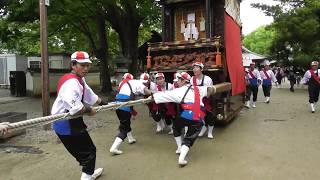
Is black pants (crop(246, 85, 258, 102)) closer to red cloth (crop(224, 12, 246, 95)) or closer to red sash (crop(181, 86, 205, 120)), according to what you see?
red cloth (crop(224, 12, 246, 95))

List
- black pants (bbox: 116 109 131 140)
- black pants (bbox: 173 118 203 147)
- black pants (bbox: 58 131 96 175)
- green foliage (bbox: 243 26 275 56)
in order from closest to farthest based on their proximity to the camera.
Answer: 1. black pants (bbox: 58 131 96 175)
2. black pants (bbox: 173 118 203 147)
3. black pants (bbox: 116 109 131 140)
4. green foliage (bbox: 243 26 275 56)

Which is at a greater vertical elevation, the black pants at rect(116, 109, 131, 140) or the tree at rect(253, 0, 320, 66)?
the tree at rect(253, 0, 320, 66)

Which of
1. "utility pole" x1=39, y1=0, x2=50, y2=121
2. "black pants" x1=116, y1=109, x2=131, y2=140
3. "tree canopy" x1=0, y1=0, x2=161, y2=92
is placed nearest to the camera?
"black pants" x1=116, y1=109, x2=131, y2=140

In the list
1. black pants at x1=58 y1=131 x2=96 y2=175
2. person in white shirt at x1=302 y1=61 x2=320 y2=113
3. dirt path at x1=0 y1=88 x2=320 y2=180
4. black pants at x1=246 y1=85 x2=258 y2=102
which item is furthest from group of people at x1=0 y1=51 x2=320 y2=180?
black pants at x1=246 y1=85 x2=258 y2=102

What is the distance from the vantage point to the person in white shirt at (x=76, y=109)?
5113 millimetres

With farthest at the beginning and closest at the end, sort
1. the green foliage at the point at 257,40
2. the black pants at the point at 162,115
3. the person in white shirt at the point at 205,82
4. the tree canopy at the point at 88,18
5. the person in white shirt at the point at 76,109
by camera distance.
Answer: the green foliage at the point at 257,40
the tree canopy at the point at 88,18
the black pants at the point at 162,115
the person in white shirt at the point at 205,82
the person in white shirt at the point at 76,109

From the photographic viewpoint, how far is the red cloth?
1105 cm

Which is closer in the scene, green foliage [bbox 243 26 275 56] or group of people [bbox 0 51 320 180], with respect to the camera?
group of people [bbox 0 51 320 180]

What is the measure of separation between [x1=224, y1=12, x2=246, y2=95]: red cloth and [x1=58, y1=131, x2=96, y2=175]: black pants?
6.19 m

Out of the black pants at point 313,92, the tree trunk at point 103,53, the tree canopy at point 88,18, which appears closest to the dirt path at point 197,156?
the black pants at point 313,92

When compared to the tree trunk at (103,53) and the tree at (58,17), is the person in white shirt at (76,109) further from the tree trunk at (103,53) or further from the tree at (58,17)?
the tree trunk at (103,53)

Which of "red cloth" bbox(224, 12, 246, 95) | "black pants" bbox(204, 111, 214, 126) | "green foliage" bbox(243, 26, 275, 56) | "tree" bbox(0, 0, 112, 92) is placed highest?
"green foliage" bbox(243, 26, 275, 56)

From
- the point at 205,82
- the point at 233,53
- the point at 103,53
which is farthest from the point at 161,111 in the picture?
the point at 103,53

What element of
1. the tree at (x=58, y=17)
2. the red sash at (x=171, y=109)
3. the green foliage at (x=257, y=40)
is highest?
the green foliage at (x=257, y=40)
